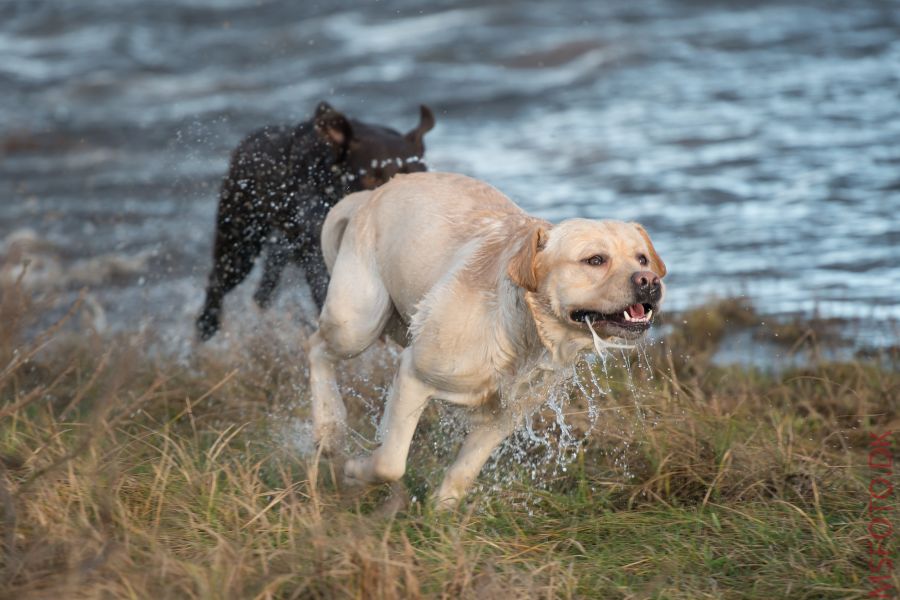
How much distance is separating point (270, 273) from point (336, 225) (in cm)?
205

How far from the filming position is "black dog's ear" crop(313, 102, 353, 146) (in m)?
6.87

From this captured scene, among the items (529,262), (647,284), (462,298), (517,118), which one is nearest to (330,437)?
(462,298)

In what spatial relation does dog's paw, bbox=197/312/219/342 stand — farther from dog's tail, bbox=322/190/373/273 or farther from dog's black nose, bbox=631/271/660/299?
dog's black nose, bbox=631/271/660/299

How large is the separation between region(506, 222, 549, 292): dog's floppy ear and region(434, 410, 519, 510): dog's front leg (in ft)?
2.66

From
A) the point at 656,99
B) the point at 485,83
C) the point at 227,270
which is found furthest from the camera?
the point at 485,83

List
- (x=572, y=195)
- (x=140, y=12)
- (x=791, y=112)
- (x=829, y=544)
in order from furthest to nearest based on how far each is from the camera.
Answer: (x=140, y=12) < (x=791, y=112) < (x=572, y=195) < (x=829, y=544)

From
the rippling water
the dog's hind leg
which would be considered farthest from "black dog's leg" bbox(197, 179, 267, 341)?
the dog's hind leg

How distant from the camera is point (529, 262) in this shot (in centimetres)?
399

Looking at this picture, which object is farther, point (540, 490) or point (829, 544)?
point (540, 490)

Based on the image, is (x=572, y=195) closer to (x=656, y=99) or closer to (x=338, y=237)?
(x=656, y=99)

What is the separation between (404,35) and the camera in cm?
1788

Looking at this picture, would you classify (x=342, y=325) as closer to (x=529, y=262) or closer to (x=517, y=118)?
(x=529, y=262)

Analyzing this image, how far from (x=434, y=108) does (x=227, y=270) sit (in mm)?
7148

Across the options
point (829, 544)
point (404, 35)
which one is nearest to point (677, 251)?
point (829, 544)
